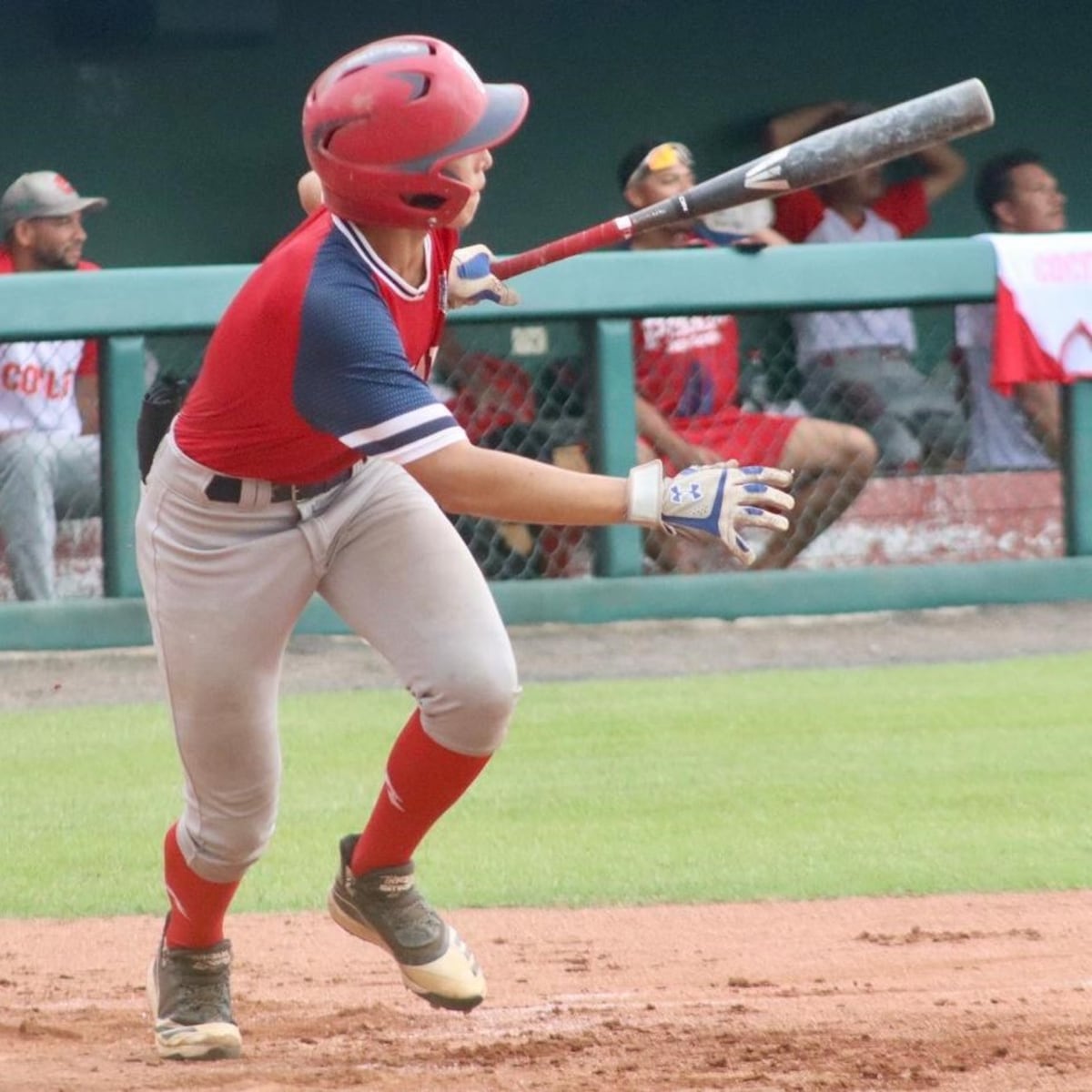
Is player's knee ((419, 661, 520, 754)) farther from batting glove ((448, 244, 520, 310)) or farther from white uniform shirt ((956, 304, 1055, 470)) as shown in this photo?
white uniform shirt ((956, 304, 1055, 470))

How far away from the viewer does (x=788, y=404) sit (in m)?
8.58

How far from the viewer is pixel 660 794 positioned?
602cm

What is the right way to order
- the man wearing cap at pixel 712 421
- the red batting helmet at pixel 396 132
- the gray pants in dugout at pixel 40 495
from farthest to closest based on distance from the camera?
1. the man wearing cap at pixel 712 421
2. the gray pants in dugout at pixel 40 495
3. the red batting helmet at pixel 396 132

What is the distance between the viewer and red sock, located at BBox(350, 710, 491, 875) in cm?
361

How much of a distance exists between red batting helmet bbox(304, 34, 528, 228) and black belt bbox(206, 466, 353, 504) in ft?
1.47

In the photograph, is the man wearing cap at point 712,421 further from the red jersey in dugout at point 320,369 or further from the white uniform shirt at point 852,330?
the red jersey in dugout at point 320,369

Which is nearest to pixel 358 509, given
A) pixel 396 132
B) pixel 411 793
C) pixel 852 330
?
pixel 411 793

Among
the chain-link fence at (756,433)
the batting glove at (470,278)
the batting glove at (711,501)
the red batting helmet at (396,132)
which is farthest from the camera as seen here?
the chain-link fence at (756,433)

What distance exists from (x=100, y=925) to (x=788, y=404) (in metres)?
4.44

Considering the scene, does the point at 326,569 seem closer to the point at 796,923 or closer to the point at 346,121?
the point at 346,121

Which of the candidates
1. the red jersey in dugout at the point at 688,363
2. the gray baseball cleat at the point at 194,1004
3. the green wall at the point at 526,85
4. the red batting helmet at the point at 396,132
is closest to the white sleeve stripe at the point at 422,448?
the red batting helmet at the point at 396,132

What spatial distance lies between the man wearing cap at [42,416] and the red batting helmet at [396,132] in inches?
189

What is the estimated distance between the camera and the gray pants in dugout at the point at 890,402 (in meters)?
8.64

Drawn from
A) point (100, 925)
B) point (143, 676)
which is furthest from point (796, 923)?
point (143, 676)
